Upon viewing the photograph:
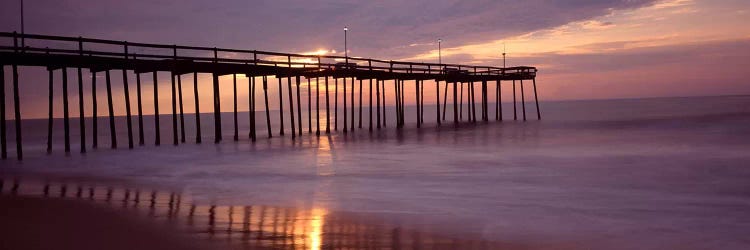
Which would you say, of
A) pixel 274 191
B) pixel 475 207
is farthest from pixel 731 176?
pixel 274 191

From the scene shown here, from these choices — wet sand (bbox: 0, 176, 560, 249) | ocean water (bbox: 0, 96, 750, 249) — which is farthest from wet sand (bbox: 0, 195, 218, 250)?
ocean water (bbox: 0, 96, 750, 249)

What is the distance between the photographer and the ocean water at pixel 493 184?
7.66 meters

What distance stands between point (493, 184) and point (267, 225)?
6.33 meters

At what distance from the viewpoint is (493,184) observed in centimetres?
1275

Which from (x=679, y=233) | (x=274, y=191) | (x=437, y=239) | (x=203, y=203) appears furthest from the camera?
(x=274, y=191)

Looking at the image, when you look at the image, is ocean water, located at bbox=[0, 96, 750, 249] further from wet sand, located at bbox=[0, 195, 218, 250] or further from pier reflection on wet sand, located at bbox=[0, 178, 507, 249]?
wet sand, located at bbox=[0, 195, 218, 250]

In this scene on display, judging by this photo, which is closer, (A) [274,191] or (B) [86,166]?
(A) [274,191]

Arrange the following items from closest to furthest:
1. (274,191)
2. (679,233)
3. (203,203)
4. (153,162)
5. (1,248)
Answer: (1,248) → (679,233) → (203,203) → (274,191) → (153,162)

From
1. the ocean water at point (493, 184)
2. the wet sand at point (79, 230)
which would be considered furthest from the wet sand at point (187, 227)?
the ocean water at point (493, 184)

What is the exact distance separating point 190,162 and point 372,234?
11.2 metres

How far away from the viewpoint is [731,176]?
13.8 meters

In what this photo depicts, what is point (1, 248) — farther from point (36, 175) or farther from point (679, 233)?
point (36, 175)

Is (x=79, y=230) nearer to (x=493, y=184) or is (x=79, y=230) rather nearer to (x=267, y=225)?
(x=267, y=225)

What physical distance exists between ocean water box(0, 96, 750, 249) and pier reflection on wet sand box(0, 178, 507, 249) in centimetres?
40
